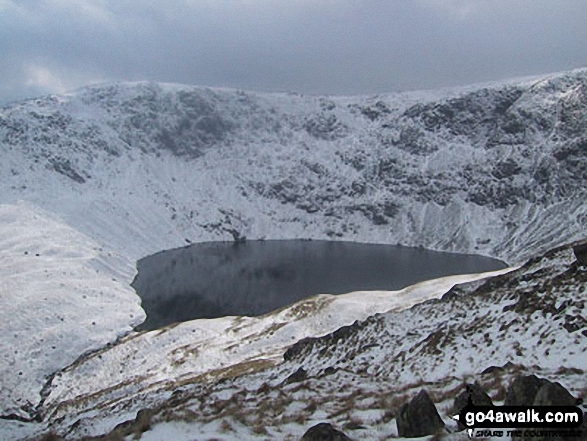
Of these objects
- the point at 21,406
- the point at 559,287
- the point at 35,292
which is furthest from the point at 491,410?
the point at 35,292

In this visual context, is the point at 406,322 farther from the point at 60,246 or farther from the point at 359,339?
the point at 60,246

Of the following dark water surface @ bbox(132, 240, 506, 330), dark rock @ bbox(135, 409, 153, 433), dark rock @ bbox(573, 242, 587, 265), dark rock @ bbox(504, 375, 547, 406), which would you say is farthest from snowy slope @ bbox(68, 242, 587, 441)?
dark water surface @ bbox(132, 240, 506, 330)

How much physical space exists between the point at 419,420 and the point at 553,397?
11.0 ft

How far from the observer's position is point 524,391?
1204 centimetres

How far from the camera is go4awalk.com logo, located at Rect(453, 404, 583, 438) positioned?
1007 cm

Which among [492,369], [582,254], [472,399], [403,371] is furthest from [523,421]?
[582,254]

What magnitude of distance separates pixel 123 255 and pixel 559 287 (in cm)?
17246

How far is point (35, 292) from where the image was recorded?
112 metres

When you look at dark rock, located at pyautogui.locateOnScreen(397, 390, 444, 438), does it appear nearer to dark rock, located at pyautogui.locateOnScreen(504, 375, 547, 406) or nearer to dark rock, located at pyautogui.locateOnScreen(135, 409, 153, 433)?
dark rock, located at pyautogui.locateOnScreen(504, 375, 547, 406)

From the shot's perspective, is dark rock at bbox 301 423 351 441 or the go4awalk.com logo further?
dark rock at bbox 301 423 351 441

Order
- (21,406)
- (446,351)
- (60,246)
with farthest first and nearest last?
(60,246), (21,406), (446,351)

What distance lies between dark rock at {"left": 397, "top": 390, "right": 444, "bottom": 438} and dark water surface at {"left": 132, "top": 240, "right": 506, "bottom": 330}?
4049 inches

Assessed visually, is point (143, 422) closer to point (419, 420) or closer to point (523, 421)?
point (419, 420)

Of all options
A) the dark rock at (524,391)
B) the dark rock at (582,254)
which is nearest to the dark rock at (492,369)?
the dark rock at (524,391)
